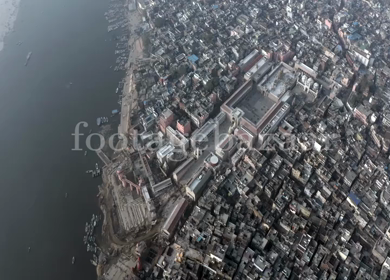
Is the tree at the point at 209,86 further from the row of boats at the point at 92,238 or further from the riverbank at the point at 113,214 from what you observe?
the row of boats at the point at 92,238

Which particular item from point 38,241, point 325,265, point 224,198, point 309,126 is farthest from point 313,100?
point 38,241

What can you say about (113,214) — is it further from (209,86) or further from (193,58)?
(193,58)

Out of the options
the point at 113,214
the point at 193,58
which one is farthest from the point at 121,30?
the point at 113,214

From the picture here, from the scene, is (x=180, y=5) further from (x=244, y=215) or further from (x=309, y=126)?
(x=244, y=215)

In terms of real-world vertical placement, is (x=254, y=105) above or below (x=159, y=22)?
below

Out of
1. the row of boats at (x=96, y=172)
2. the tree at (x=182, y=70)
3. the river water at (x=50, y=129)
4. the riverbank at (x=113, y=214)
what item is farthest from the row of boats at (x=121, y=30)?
the row of boats at (x=96, y=172)
